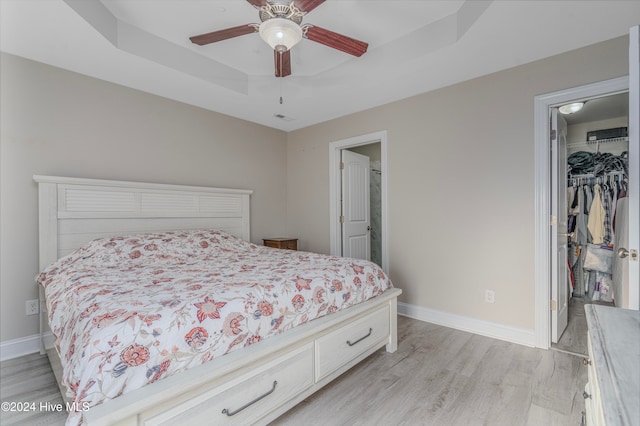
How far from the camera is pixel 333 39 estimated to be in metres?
1.95

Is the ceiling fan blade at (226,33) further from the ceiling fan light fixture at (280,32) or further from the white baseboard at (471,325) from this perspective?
the white baseboard at (471,325)

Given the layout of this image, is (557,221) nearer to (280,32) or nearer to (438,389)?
(438,389)

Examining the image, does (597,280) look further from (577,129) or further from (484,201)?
(484,201)

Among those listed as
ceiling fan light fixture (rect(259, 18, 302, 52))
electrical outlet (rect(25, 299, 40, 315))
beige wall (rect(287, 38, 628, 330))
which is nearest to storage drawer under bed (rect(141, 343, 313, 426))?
ceiling fan light fixture (rect(259, 18, 302, 52))

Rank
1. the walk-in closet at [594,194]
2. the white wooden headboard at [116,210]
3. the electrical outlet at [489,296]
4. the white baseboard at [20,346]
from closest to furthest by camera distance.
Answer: the white baseboard at [20,346] < the white wooden headboard at [116,210] < the electrical outlet at [489,296] < the walk-in closet at [594,194]

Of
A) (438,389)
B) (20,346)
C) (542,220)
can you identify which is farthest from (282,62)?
(20,346)

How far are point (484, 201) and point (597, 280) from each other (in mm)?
2199

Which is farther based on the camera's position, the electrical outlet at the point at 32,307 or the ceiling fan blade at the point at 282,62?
the electrical outlet at the point at 32,307

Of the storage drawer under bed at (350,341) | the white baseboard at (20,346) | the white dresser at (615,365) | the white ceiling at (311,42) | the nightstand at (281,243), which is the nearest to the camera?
the white dresser at (615,365)

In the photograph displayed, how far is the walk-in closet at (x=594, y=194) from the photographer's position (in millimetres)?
3445

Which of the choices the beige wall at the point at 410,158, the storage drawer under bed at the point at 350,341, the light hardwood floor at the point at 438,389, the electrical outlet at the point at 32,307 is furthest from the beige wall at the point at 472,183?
the electrical outlet at the point at 32,307

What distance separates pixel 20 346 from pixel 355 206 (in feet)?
12.1

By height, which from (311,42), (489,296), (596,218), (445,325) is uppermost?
(311,42)

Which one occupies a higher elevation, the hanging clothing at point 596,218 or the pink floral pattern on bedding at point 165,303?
the hanging clothing at point 596,218
